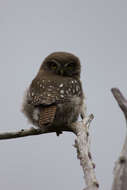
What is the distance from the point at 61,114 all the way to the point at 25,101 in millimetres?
442

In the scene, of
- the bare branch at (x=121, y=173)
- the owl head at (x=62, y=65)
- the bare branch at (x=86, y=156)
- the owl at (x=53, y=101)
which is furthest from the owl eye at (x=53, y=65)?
the bare branch at (x=121, y=173)

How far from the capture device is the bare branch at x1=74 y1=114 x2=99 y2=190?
1541 mm

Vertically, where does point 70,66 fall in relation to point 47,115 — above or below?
above

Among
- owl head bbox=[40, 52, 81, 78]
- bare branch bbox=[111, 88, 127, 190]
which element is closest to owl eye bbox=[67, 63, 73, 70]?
owl head bbox=[40, 52, 81, 78]

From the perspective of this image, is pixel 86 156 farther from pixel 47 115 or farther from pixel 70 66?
pixel 70 66

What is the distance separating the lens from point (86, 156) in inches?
76.6

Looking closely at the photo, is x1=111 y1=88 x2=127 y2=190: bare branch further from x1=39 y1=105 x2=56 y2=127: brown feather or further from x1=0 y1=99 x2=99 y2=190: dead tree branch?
x1=39 y1=105 x2=56 y2=127: brown feather

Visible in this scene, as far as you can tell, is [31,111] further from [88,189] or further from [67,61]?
[88,189]

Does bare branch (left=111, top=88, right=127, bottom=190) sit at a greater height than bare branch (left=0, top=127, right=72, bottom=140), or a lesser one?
greater

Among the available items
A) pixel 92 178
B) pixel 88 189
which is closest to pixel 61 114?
pixel 92 178

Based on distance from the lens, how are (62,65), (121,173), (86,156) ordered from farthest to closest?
(62,65) → (86,156) → (121,173)

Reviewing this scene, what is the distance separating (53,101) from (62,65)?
2.43 ft

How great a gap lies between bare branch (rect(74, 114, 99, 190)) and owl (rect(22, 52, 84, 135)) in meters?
0.47

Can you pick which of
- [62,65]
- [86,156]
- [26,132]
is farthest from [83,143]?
[62,65]
